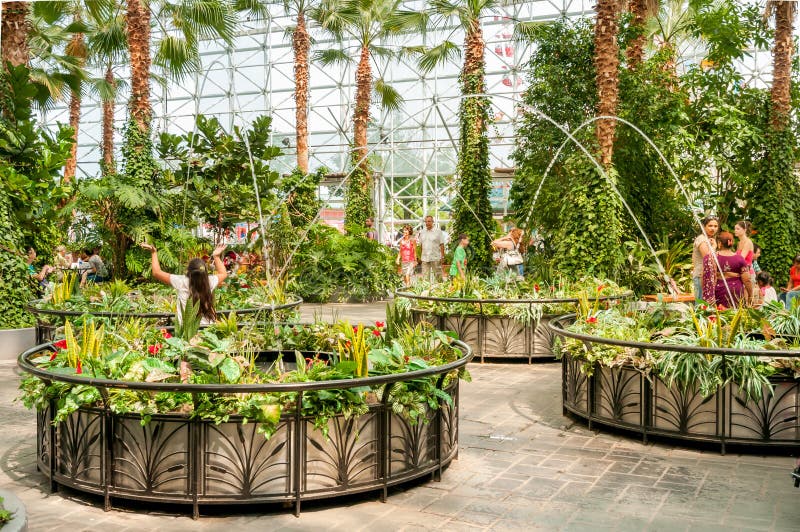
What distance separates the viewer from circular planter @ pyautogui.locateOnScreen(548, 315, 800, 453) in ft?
18.1

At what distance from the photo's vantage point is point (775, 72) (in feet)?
51.4

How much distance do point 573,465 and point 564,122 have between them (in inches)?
409

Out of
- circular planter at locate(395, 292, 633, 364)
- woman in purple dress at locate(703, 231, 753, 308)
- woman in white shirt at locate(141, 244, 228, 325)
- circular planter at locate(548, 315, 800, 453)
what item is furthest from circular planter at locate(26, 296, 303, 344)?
woman in purple dress at locate(703, 231, 753, 308)

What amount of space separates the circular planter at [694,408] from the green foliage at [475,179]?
10.2 meters

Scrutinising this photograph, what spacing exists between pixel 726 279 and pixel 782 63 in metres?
9.41

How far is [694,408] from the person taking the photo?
5.67 meters

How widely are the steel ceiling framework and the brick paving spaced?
21210 mm

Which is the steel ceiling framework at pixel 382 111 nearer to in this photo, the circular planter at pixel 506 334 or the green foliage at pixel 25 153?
the green foliage at pixel 25 153

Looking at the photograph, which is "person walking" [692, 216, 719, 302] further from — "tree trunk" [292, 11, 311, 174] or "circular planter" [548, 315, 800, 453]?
"tree trunk" [292, 11, 311, 174]

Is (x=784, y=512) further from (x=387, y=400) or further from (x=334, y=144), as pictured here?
(x=334, y=144)

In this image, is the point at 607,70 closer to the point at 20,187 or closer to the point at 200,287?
the point at 200,287

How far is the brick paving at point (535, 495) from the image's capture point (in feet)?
13.6

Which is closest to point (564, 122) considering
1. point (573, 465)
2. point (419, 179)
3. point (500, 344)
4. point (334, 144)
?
point (500, 344)

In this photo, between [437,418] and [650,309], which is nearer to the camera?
[437,418]
